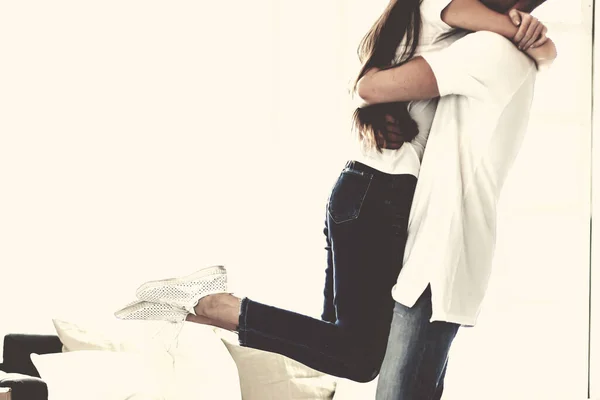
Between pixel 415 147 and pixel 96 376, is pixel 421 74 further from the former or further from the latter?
pixel 96 376

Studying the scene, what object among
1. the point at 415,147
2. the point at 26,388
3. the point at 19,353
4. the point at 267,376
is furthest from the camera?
the point at 267,376

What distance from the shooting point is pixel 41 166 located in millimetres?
3039

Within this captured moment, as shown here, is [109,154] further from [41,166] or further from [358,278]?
[358,278]

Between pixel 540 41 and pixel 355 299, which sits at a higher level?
pixel 540 41

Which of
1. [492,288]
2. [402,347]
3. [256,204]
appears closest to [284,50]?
[256,204]

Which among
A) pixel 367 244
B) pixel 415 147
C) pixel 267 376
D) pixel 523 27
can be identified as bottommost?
pixel 267 376

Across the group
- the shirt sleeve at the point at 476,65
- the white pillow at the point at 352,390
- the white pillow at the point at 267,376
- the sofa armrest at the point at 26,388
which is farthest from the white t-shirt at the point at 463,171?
the white pillow at the point at 352,390

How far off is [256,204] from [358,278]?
1.79 meters

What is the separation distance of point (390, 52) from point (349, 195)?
36 centimetres

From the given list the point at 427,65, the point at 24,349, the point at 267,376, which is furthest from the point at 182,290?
the point at 267,376

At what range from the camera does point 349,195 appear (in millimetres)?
1840

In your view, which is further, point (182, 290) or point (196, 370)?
point (196, 370)

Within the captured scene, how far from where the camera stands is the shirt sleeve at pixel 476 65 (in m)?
1.74

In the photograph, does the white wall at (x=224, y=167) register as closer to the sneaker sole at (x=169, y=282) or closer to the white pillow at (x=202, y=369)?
the white pillow at (x=202, y=369)
